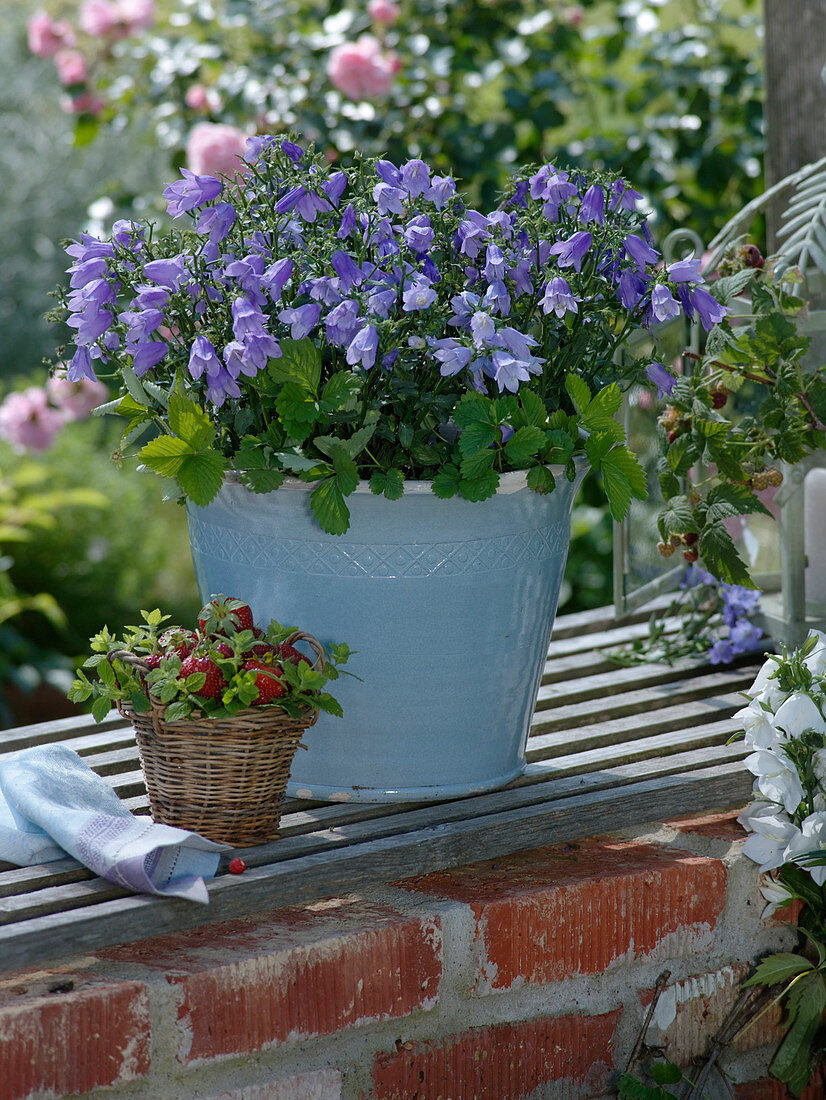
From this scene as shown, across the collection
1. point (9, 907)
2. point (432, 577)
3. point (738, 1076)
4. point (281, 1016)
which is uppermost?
point (432, 577)

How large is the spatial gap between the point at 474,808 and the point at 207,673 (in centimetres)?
32

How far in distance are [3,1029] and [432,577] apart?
52cm

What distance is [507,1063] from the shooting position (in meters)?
1.15

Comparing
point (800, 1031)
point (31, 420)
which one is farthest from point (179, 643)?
point (31, 420)

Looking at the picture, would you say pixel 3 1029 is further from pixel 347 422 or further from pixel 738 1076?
pixel 738 1076

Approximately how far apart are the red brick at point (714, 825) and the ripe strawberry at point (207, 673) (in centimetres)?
53

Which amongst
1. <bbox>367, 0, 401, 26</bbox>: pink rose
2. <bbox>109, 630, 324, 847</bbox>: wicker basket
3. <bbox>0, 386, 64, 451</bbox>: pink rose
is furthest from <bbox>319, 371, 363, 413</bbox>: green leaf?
<bbox>0, 386, 64, 451</bbox>: pink rose

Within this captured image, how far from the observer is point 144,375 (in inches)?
49.4

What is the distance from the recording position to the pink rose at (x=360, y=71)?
2592 millimetres

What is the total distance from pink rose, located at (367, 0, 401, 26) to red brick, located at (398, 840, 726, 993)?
2.10 meters

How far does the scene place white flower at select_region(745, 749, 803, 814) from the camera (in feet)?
4.00

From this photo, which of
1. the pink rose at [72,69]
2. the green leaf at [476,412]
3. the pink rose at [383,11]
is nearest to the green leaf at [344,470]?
the green leaf at [476,412]

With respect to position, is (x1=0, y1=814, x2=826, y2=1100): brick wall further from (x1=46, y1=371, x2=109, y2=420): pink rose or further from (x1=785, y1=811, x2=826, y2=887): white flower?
(x1=46, y1=371, x2=109, y2=420): pink rose

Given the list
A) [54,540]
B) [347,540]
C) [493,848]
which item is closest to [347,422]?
[347,540]
